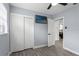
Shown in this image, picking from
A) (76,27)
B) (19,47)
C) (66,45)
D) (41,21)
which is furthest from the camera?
(41,21)

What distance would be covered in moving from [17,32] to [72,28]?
9.91 ft

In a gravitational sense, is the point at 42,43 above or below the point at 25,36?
below

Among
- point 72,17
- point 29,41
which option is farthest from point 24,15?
point 72,17

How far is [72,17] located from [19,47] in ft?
11.1

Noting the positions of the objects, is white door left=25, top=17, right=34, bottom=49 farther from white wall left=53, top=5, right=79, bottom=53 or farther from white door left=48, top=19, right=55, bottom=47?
white wall left=53, top=5, right=79, bottom=53

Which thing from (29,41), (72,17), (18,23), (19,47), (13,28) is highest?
(72,17)

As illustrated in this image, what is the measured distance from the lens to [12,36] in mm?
2869

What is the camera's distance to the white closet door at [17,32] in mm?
2865

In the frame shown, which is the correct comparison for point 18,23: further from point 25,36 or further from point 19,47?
point 19,47

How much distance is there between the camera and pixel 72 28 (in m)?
2.88

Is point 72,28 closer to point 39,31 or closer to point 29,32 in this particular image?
point 39,31

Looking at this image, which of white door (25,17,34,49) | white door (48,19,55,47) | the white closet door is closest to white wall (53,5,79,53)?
white door (48,19,55,47)

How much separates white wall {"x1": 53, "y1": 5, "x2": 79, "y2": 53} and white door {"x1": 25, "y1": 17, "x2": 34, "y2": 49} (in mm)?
Result: 2086

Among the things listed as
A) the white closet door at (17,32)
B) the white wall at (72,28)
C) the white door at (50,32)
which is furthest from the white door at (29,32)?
the white wall at (72,28)
